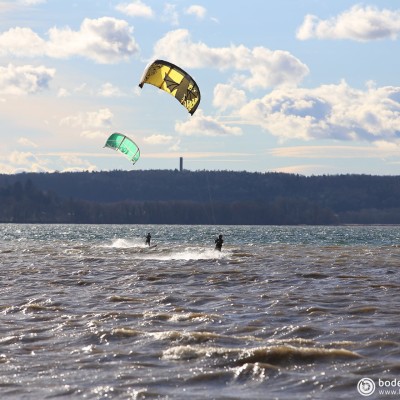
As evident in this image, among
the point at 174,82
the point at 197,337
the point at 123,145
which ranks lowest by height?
the point at 197,337

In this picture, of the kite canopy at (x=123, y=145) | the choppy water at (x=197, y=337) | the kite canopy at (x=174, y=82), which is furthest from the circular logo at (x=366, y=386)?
the kite canopy at (x=123, y=145)

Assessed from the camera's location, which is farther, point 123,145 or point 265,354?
point 123,145

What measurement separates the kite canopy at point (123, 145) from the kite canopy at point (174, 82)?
13436 mm

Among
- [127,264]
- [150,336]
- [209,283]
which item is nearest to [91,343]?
[150,336]

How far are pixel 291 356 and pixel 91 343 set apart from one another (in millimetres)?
3823

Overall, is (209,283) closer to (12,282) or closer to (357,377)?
(12,282)

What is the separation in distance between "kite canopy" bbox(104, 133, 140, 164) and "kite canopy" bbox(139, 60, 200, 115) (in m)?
13.4

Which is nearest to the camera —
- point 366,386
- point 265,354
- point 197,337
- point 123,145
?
point 366,386

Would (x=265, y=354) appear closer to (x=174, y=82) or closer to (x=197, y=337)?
(x=197, y=337)

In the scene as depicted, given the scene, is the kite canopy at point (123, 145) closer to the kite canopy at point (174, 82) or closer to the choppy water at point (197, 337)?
the kite canopy at point (174, 82)

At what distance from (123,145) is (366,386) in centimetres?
3597

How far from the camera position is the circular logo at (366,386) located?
11.5 m

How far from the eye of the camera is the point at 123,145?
46688 millimetres

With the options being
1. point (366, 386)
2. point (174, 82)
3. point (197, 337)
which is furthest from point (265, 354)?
point (174, 82)
